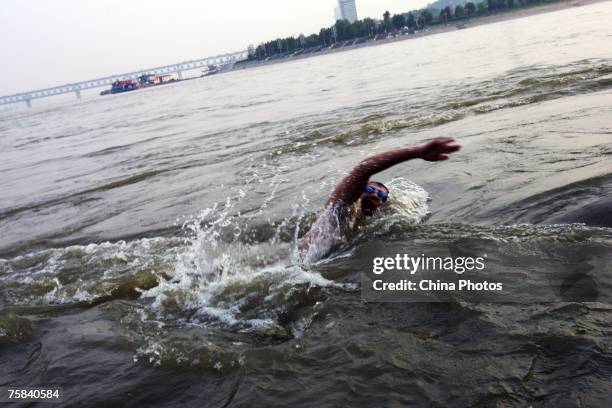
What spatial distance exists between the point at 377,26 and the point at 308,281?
138 metres

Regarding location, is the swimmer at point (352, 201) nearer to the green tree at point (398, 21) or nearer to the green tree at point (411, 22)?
the green tree at point (411, 22)

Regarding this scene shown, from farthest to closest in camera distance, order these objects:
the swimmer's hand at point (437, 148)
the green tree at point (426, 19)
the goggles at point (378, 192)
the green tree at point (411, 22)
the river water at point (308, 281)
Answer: the green tree at point (411, 22) < the green tree at point (426, 19) < the goggles at point (378, 192) < the swimmer's hand at point (437, 148) < the river water at point (308, 281)

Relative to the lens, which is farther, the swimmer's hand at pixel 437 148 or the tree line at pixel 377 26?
the tree line at pixel 377 26

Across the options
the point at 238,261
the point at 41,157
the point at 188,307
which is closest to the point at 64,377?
the point at 188,307

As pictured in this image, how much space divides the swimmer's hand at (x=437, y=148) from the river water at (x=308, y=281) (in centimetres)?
82

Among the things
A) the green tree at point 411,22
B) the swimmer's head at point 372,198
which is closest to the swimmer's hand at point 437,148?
the swimmer's head at point 372,198

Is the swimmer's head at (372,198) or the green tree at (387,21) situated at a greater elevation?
the green tree at (387,21)

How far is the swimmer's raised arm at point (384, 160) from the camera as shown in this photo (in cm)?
336

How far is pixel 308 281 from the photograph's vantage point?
12.3 ft

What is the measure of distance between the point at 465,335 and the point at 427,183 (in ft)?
Result: 11.3

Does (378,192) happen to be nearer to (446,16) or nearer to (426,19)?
(446,16)

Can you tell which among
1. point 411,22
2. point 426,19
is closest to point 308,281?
point 426,19

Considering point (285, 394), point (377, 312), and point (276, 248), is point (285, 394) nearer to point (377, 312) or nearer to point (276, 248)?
point (377, 312)

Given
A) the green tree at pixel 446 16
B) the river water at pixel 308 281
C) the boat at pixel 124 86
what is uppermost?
the green tree at pixel 446 16
